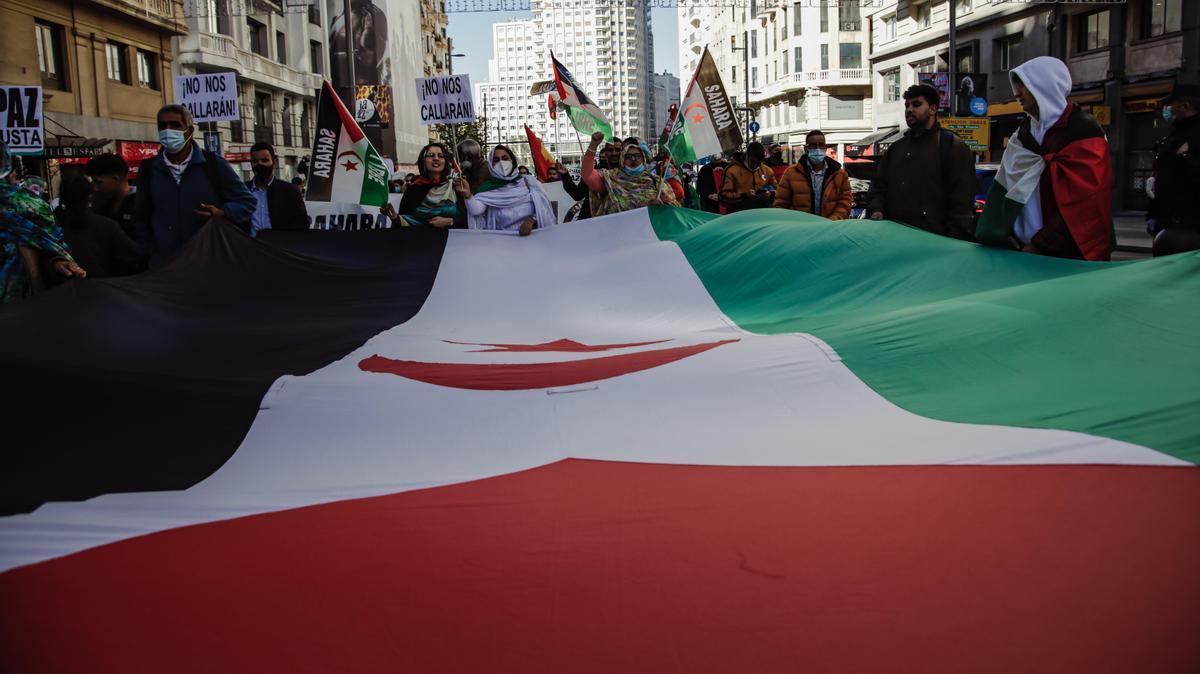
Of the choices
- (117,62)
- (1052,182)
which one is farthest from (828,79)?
(1052,182)

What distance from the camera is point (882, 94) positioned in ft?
146

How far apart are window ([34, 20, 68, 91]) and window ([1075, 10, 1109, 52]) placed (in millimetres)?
28170

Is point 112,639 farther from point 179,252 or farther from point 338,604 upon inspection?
point 179,252

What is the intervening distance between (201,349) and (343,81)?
56173 mm

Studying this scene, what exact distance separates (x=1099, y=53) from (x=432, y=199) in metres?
26.0

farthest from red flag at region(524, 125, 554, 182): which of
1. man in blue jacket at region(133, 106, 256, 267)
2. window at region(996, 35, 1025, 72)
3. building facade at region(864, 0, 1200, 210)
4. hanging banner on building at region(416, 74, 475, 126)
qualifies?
window at region(996, 35, 1025, 72)

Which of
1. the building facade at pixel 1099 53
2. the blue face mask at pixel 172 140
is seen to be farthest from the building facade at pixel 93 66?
the building facade at pixel 1099 53

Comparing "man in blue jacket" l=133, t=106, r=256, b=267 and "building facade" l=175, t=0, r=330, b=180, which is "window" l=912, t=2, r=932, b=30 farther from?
"man in blue jacket" l=133, t=106, r=256, b=267

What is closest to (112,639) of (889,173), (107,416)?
(107,416)

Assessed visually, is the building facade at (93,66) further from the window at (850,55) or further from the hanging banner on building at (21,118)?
the window at (850,55)

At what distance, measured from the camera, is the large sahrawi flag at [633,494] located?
204 centimetres

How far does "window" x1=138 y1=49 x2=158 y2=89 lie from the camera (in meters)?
30.3

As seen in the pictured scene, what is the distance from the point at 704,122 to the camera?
11.0m

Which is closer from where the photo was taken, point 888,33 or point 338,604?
point 338,604
